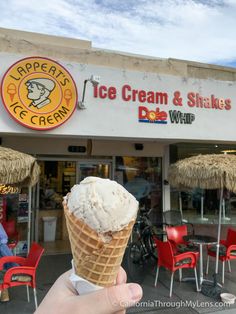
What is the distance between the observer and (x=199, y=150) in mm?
10062

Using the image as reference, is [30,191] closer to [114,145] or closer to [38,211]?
[38,211]

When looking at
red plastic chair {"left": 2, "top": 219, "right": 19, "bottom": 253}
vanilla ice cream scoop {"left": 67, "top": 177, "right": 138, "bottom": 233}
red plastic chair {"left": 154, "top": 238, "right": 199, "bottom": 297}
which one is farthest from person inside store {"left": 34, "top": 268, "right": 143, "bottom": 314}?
red plastic chair {"left": 2, "top": 219, "right": 19, "bottom": 253}

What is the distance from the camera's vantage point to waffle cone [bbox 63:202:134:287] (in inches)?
69.6

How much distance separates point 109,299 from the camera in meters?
1.71

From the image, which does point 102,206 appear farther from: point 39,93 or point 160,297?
point 39,93

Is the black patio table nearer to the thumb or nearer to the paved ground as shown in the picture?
the paved ground

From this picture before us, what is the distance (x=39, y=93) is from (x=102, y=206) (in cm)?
525

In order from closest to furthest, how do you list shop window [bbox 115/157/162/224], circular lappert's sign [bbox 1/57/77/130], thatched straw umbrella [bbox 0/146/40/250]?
thatched straw umbrella [bbox 0/146/40/250] → circular lappert's sign [bbox 1/57/77/130] → shop window [bbox 115/157/162/224]

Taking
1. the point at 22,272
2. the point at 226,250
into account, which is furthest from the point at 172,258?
the point at 22,272

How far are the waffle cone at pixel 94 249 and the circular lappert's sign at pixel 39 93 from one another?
4840 mm

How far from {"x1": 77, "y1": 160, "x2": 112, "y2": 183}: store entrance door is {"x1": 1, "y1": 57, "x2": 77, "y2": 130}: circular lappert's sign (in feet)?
10.5

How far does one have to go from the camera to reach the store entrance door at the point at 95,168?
9680 mm

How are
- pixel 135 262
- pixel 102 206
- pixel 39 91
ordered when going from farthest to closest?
pixel 135 262
pixel 39 91
pixel 102 206

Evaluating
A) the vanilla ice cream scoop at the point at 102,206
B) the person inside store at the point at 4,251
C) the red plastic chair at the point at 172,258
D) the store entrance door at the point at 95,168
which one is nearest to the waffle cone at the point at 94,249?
the vanilla ice cream scoop at the point at 102,206
